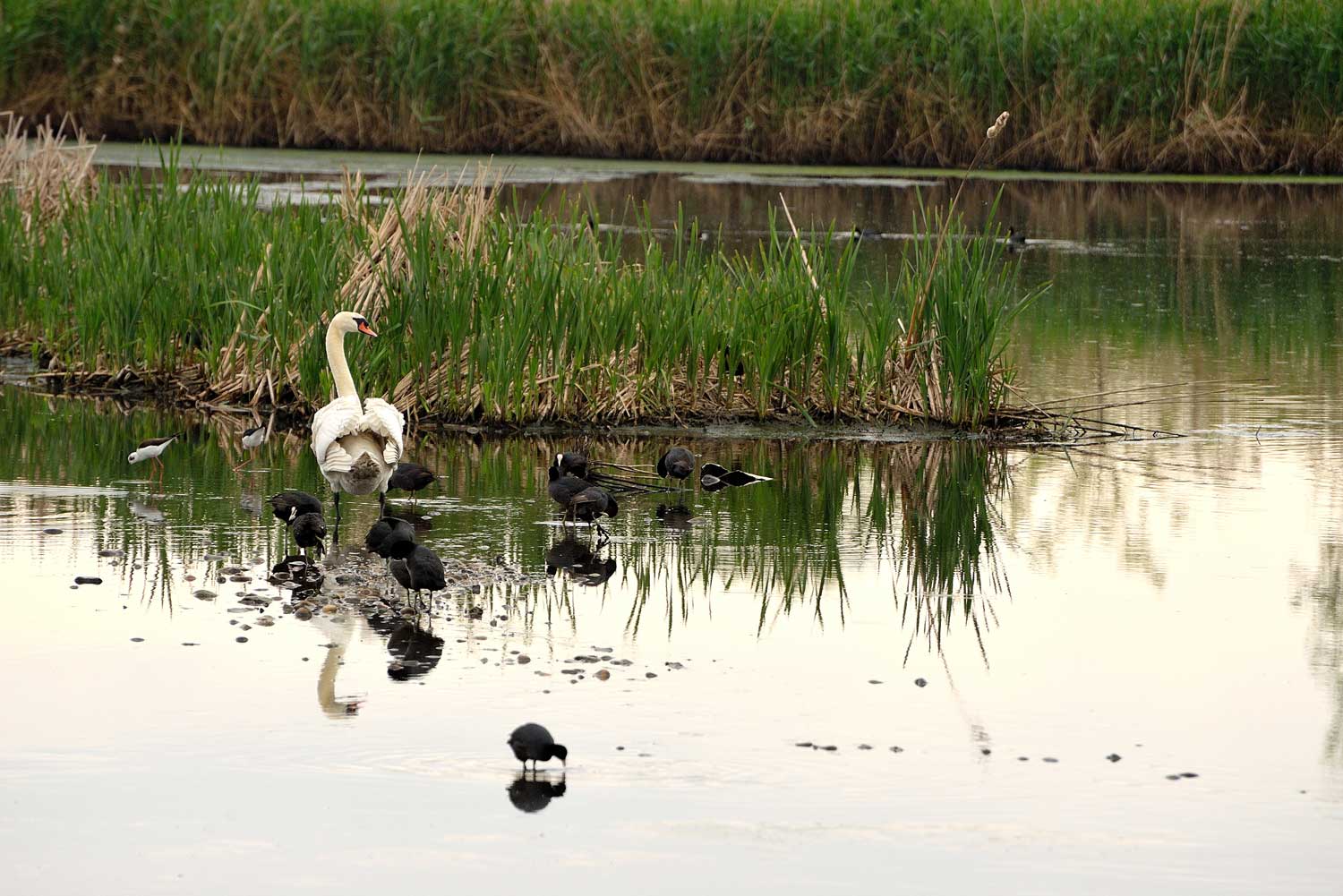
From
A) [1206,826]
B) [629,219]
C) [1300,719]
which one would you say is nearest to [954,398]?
[1300,719]

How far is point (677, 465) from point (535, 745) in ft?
14.0

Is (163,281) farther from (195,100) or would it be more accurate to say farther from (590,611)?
(195,100)

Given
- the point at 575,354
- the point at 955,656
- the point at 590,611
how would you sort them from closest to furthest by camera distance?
the point at 955,656 → the point at 590,611 → the point at 575,354

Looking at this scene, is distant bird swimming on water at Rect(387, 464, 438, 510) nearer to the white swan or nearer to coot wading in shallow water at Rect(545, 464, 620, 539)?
the white swan

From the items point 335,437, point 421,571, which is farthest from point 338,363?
point 421,571

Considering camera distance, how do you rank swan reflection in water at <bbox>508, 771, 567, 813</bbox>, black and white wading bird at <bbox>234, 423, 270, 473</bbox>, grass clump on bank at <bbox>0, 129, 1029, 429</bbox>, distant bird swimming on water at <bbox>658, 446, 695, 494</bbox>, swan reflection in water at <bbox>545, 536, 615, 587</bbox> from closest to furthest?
swan reflection in water at <bbox>508, 771, 567, 813</bbox> → swan reflection in water at <bbox>545, 536, 615, 587</bbox> → distant bird swimming on water at <bbox>658, 446, 695, 494</bbox> → black and white wading bird at <bbox>234, 423, 270, 473</bbox> → grass clump on bank at <bbox>0, 129, 1029, 429</bbox>

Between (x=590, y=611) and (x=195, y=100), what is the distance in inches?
819

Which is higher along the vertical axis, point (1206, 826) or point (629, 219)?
point (629, 219)

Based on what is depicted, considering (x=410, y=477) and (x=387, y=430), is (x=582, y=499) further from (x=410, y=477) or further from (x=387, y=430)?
(x=410, y=477)

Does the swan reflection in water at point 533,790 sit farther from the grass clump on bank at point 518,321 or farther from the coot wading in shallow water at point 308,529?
the grass clump on bank at point 518,321

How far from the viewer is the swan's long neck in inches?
351

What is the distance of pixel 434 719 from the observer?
18.3ft

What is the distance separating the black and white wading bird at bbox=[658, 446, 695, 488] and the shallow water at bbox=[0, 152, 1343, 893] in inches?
9.1

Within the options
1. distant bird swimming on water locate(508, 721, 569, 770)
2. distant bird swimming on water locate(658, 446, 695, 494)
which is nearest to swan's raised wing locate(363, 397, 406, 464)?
distant bird swimming on water locate(658, 446, 695, 494)
